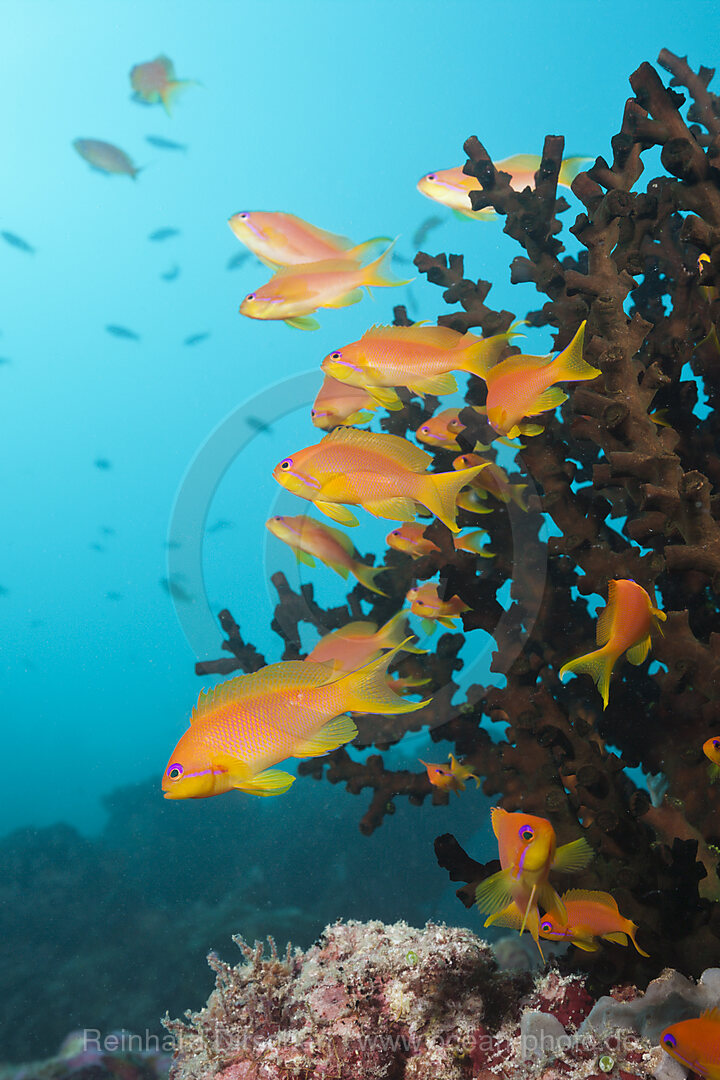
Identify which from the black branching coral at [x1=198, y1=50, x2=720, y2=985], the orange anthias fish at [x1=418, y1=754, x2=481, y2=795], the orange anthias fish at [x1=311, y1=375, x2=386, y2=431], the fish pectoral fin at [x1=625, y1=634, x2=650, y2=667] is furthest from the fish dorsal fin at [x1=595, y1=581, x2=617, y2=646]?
the orange anthias fish at [x1=311, y1=375, x2=386, y2=431]

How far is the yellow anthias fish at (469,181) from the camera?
3.31m

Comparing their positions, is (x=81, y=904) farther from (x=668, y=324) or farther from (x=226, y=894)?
(x=668, y=324)

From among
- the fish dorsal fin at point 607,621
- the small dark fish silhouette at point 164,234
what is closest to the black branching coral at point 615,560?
the fish dorsal fin at point 607,621

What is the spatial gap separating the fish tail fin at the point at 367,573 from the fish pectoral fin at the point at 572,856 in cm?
200

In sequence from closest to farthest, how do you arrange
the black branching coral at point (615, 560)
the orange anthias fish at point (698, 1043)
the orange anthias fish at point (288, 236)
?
1. the orange anthias fish at point (698, 1043)
2. the black branching coral at point (615, 560)
3. the orange anthias fish at point (288, 236)

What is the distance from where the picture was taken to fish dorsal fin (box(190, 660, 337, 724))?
5.55ft

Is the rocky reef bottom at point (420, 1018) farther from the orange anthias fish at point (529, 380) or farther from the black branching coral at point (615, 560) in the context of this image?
the orange anthias fish at point (529, 380)

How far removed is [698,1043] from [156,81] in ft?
43.9

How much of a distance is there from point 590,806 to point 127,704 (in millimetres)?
66333

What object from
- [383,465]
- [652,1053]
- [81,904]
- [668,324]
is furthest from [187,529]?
[81,904]

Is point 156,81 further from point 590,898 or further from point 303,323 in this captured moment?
point 590,898

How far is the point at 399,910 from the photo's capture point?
10766 millimetres

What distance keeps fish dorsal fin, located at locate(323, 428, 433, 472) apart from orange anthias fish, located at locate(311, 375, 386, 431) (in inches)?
30.3

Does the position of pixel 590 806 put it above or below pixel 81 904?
above
